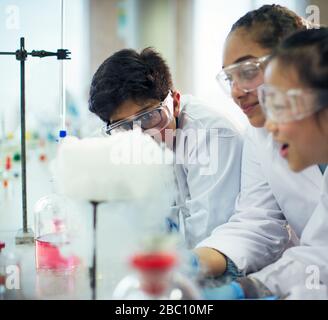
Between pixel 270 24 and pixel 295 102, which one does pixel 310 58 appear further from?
pixel 270 24

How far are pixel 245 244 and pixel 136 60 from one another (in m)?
0.57

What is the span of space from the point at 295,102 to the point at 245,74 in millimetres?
203

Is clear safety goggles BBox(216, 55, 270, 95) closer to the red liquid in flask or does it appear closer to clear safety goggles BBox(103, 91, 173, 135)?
clear safety goggles BBox(103, 91, 173, 135)

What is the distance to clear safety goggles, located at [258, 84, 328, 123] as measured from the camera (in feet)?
2.63

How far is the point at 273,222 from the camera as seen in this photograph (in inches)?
45.5

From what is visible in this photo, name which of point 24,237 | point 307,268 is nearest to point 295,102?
point 307,268

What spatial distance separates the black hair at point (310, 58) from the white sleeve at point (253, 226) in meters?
0.36

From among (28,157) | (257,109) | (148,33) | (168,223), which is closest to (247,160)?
(257,109)

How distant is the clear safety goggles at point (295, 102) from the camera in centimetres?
80

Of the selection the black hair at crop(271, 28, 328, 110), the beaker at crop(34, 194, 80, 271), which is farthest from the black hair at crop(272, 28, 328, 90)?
the beaker at crop(34, 194, 80, 271)

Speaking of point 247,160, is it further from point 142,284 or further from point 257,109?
point 142,284

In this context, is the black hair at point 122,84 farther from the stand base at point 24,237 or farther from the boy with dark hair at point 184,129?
the stand base at point 24,237

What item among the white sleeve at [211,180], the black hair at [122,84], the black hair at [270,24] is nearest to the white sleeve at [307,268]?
the white sleeve at [211,180]

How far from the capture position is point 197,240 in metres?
1.14
